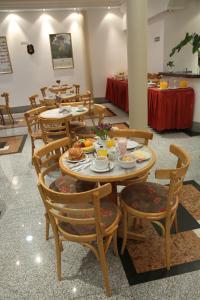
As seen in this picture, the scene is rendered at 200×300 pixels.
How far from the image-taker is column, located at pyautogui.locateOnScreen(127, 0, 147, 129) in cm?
302

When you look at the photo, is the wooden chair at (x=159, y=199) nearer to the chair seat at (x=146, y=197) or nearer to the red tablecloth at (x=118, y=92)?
the chair seat at (x=146, y=197)

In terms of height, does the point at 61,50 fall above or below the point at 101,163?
above

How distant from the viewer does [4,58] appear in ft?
24.0

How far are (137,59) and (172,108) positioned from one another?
59.3 inches

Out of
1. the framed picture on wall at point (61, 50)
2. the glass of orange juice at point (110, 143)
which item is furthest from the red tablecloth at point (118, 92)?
the glass of orange juice at point (110, 143)

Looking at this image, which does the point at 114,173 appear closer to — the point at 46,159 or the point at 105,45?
the point at 46,159

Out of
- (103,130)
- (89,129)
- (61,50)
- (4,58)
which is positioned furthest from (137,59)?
(4,58)

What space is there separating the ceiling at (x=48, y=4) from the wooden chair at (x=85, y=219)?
6.61 m

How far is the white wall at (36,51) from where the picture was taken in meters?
7.15

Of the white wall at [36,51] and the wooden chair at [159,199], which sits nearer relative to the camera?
the wooden chair at [159,199]

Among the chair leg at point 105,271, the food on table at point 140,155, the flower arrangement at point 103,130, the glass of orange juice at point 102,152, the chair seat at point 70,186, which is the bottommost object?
the chair leg at point 105,271

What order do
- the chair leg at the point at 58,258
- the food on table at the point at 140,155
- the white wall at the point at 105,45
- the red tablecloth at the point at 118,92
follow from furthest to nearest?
1. the white wall at the point at 105,45
2. the red tablecloth at the point at 118,92
3. the food on table at the point at 140,155
4. the chair leg at the point at 58,258

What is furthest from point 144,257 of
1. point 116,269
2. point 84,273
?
point 84,273

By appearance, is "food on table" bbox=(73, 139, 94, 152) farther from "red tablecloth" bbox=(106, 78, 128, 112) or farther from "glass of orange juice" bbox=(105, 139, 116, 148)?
"red tablecloth" bbox=(106, 78, 128, 112)
